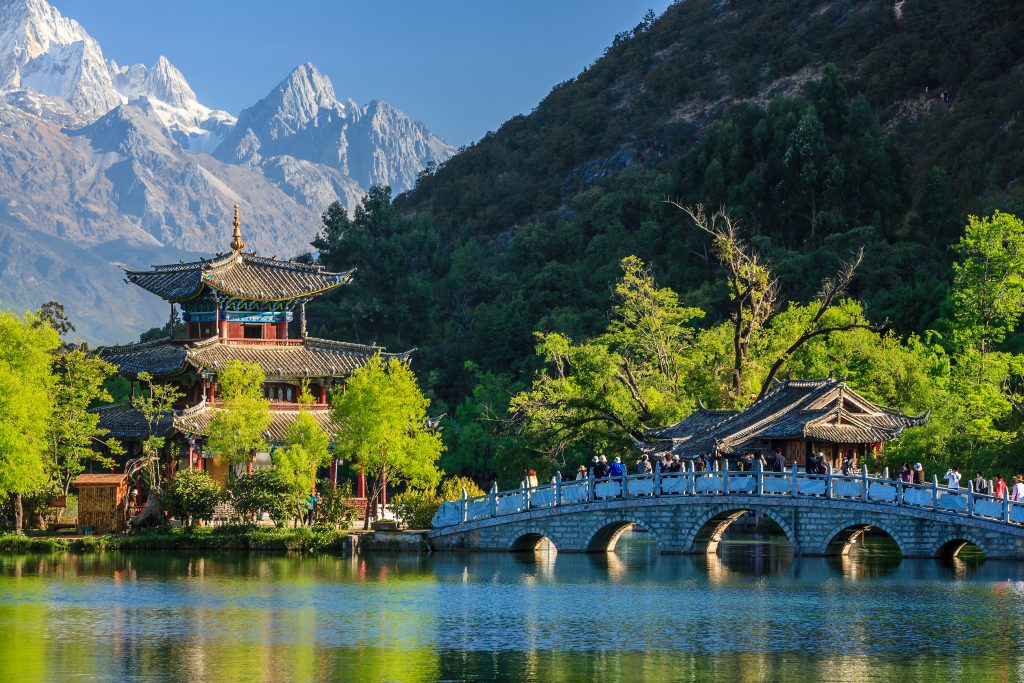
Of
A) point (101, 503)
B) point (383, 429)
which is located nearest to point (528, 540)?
point (383, 429)

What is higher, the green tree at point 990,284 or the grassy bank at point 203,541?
the green tree at point 990,284

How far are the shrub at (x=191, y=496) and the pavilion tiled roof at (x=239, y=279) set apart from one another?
11.7 m

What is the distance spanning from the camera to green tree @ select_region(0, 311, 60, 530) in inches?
2191

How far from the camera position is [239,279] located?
69938 mm

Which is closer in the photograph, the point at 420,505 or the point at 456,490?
the point at 420,505

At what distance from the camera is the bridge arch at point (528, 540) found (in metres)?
52.8

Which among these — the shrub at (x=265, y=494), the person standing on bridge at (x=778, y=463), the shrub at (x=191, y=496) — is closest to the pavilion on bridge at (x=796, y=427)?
the person standing on bridge at (x=778, y=463)

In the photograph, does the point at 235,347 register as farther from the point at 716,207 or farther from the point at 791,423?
the point at 716,207

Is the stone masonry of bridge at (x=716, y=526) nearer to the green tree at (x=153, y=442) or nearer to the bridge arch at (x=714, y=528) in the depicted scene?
the bridge arch at (x=714, y=528)

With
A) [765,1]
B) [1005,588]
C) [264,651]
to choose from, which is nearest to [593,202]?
[765,1]

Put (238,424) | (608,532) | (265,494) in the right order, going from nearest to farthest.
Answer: (608,532) → (265,494) → (238,424)

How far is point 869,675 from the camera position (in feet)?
94.9

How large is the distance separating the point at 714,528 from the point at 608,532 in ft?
12.0

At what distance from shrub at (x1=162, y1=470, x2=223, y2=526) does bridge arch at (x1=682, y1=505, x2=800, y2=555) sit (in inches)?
695
